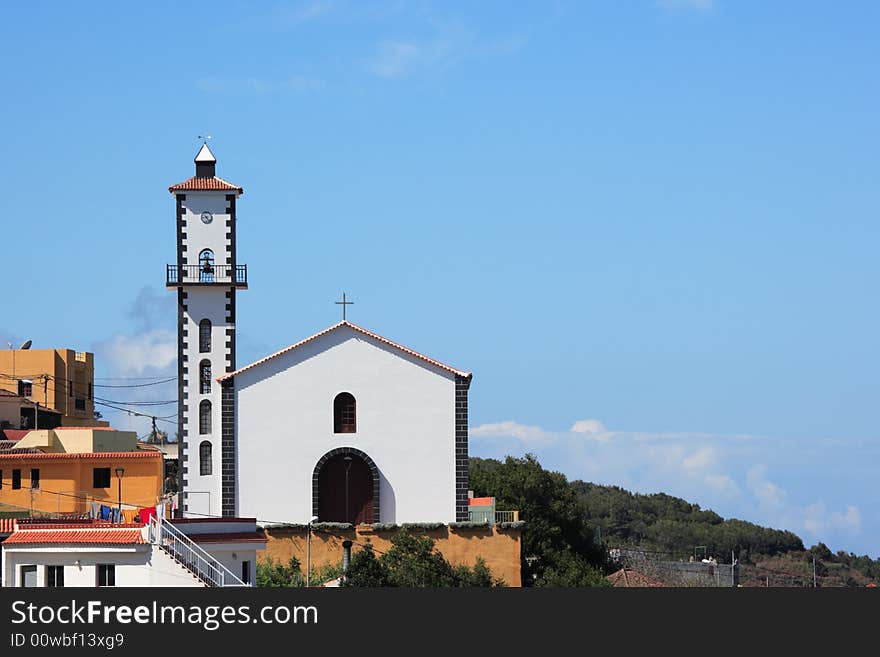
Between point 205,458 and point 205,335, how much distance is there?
575 cm

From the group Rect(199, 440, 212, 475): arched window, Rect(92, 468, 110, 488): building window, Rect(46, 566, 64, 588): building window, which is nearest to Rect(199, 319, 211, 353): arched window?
Rect(199, 440, 212, 475): arched window

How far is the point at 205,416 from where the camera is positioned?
246 ft

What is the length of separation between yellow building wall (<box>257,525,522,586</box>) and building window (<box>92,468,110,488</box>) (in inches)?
635

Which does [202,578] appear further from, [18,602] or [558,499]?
[558,499]

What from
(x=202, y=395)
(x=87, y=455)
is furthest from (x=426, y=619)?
(x=87, y=455)

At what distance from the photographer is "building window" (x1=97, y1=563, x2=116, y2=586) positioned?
50188mm

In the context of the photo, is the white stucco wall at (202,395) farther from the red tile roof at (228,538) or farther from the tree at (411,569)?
the red tile roof at (228,538)

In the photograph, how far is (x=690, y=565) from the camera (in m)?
85.5

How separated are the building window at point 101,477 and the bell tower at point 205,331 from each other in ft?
29.3

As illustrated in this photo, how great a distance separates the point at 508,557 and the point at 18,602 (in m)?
29.9

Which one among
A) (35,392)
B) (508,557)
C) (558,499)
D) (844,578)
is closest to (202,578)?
(508,557)

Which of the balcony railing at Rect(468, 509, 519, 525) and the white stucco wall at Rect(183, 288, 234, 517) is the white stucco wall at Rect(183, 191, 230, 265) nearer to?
the white stucco wall at Rect(183, 288, 234, 517)

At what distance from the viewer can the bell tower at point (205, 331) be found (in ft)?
239

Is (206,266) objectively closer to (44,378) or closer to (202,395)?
(202,395)
